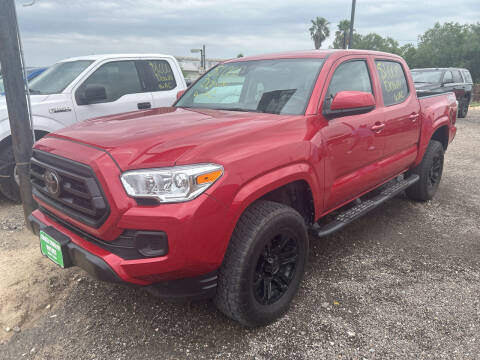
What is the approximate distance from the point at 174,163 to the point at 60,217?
92cm

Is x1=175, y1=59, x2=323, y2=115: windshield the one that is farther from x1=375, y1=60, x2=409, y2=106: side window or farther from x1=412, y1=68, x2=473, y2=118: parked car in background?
x1=412, y1=68, x2=473, y2=118: parked car in background

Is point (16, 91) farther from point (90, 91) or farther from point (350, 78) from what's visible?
point (350, 78)

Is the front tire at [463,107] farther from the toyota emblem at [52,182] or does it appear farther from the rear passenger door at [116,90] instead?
the toyota emblem at [52,182]

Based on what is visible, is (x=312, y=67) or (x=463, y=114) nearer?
(x=312, y=67)

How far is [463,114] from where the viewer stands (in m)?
13.9

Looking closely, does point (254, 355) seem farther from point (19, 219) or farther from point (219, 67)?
point (19, 219)

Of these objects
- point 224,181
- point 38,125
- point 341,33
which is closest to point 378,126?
point 224,181

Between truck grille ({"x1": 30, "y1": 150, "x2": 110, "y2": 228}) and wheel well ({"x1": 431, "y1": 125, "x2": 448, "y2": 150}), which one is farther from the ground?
truck grille ({"x1": 30, "y1": 150, "x2": 110, "y2": 228})

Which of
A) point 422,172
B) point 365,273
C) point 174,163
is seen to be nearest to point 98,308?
point 174,163

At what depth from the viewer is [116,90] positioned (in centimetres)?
514

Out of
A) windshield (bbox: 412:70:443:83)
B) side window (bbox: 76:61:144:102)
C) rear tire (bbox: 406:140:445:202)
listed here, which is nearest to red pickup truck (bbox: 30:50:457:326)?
rear tire (bbox: 406:140:445:202)

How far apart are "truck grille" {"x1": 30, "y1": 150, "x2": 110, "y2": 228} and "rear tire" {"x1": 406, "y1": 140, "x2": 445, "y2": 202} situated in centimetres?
385

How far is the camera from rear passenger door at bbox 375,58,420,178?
347cm

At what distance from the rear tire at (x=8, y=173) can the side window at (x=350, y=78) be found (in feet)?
12.4
